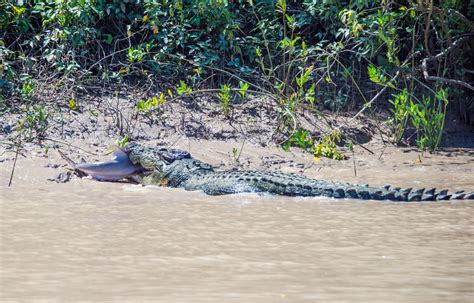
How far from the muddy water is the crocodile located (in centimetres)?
18

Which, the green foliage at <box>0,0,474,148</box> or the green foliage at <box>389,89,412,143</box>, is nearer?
the green foliage at <box>389,89,412,143</box>

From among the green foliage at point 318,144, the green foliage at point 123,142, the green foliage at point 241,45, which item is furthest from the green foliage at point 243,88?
the green foliage at point 123,142

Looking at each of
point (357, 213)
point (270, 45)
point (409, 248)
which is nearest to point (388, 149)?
point (270, 45)

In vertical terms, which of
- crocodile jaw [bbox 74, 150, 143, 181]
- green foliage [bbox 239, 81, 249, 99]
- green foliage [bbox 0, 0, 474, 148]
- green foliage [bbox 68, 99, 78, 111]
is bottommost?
crocodile jaw [bbox 74, 150, 143, 181]

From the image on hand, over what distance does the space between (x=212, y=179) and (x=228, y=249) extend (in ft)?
8.81

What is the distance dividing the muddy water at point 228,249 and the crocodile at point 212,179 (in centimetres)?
18

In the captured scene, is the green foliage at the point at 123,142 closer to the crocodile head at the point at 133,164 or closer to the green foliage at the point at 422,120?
the crocodile head at the point at 133,164

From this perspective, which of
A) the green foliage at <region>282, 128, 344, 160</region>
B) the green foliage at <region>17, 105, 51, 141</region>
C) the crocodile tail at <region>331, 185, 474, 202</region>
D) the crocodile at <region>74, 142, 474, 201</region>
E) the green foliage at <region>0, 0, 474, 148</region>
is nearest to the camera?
the crocodile tail at <region>331, 185, 474, 202</region>

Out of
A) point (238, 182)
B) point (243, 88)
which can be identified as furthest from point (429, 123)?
point (238, 182)

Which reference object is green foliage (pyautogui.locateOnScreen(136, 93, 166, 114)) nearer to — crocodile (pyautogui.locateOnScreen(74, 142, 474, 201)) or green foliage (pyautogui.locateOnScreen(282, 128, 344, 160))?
crocodile (pyautogui.locateOnScreen(74, 142, 474, 201))

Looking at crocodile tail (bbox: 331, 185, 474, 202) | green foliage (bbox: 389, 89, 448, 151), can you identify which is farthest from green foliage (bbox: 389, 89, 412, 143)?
crocodile tail (bbox: 331, 185, 474, 202)

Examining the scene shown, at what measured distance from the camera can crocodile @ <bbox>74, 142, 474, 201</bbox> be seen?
677 centimetres

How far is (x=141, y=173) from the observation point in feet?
26.5

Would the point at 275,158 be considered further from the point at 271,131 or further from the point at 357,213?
the point at 357,213
